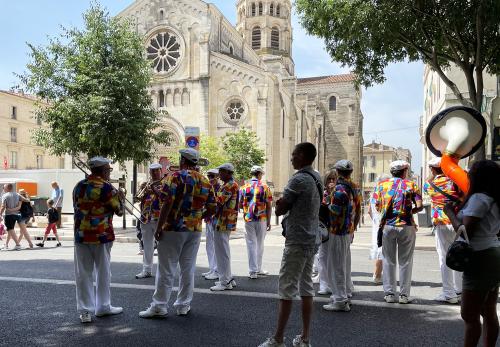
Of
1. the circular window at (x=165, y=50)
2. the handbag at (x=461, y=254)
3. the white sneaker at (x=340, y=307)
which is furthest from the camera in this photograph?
the circular window at (x=165, y=50)

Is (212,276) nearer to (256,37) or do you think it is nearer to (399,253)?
(399,253)

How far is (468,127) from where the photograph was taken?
4949 mm

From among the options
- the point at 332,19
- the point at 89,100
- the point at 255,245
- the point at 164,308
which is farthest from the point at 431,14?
the point at 89,100

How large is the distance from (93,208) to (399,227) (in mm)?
3770

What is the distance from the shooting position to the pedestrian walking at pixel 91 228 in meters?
5.24

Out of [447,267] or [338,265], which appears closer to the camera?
[338,265]

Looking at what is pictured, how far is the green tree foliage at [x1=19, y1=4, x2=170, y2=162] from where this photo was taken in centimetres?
1758

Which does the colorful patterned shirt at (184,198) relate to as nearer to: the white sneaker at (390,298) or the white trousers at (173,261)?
the white trousers at (173,261)

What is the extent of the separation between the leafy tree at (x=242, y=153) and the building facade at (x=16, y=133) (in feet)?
83.1

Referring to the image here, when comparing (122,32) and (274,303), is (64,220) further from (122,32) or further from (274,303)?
(274,303)

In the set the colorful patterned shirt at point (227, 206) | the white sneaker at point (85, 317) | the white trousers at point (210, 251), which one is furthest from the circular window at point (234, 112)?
the white sneaker at point (85, 317)

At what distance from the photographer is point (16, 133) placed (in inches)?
2052

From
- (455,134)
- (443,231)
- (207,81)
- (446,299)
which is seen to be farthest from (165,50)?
(455,134)

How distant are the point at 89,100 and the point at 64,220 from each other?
6.85 m
